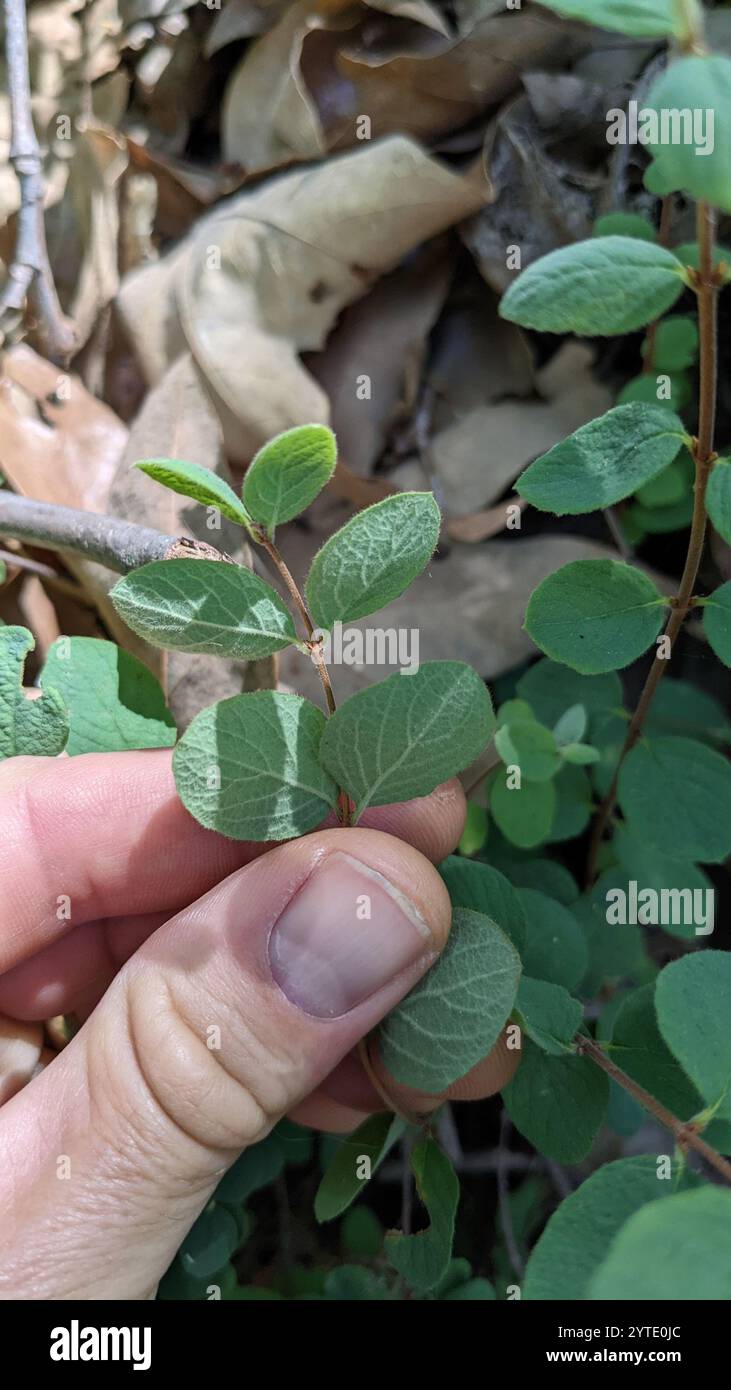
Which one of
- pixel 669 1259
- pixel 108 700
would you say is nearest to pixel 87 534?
pixel 108 700

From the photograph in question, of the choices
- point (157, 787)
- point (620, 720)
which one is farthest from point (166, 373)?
point (620, 720)

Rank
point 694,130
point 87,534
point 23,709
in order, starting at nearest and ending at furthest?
1. point 694,130
2. point 23,709
3. point 87,534

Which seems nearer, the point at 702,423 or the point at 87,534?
the point at 702,423

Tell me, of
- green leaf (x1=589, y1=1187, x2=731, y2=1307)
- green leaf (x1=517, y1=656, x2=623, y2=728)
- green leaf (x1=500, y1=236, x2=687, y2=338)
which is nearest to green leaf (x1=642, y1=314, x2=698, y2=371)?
green leaf (x1=517, y1=656, x2=623, y2=728)

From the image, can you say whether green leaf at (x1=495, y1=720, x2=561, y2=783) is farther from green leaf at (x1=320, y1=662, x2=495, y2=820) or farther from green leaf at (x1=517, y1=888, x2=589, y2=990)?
green leaf at (x1=320, y1=662, x2=495, y2=820)

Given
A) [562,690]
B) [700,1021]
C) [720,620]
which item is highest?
[720,620]

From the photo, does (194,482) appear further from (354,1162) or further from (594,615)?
(354,1162)
